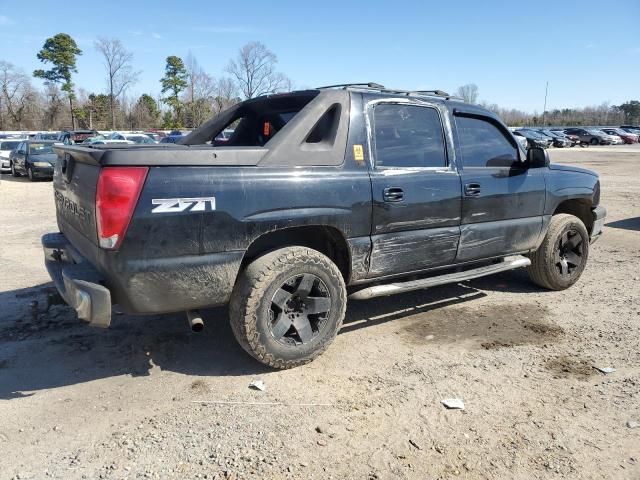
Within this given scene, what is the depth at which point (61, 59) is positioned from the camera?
63.3 m

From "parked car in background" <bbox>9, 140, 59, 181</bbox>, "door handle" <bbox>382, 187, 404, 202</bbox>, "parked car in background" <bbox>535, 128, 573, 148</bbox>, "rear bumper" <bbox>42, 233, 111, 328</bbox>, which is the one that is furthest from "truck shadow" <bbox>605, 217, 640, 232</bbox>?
"parked car in background" <bbox>535, 128, 573, 148</bbox>

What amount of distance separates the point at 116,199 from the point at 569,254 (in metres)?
4.70

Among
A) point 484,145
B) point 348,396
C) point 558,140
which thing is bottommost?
point 348,396

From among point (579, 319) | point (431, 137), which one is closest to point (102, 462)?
point (431, 137)

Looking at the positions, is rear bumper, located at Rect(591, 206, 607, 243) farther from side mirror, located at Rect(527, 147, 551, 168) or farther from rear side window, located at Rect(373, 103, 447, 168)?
rear side window, located at Rect(373, 103, 447, 168)

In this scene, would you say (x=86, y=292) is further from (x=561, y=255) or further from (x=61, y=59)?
(x=61, y=59)

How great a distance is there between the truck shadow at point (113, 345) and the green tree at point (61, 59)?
68.2 meters

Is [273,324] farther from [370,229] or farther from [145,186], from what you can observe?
[145,186]

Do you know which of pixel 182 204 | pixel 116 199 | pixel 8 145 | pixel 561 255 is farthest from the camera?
pixel 8 145

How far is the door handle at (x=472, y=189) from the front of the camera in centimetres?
435

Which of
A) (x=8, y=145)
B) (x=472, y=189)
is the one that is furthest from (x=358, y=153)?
(x=8, y=145)

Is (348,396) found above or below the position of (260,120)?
below

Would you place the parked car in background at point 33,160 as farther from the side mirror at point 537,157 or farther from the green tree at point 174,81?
the green tree at point 174,81

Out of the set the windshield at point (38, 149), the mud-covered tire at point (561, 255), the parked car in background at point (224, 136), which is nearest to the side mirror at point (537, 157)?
the mud-covered tire at point (561, 255)
